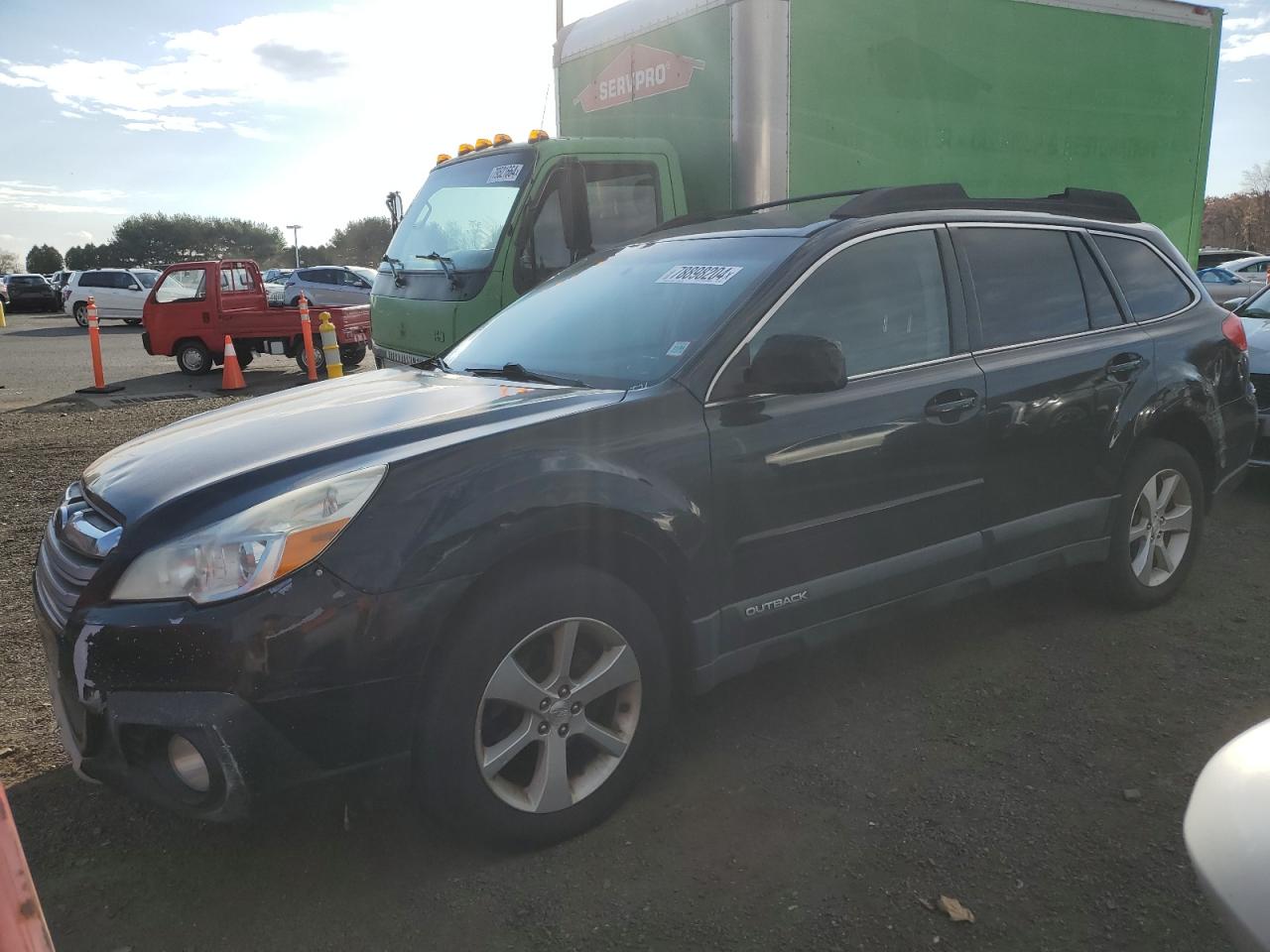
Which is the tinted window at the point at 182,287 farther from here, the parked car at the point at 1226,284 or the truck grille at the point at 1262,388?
the parked car at the point at 1226,284

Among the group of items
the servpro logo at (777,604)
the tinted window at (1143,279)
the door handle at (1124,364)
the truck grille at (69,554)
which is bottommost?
the servpro logo at (777,604)

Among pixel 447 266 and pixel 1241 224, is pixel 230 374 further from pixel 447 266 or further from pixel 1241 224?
pixel 1241 224

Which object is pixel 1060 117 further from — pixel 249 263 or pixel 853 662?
pixel 249 263

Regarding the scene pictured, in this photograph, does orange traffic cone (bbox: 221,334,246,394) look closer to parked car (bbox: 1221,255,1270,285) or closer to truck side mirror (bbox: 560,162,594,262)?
truck side mirror (bbox: 560,162,594,262)

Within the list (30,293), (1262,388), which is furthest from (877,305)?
(30,293)

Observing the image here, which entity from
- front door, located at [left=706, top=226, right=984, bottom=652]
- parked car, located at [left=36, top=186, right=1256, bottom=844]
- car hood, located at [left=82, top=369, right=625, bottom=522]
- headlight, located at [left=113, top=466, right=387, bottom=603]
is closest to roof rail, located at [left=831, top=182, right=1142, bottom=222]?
parked car, located at [left=36, top=186, right=1256, bottom=844]

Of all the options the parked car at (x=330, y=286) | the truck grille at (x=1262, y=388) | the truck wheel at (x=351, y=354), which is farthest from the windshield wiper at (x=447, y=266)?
the parked car at (x=330, y=286)

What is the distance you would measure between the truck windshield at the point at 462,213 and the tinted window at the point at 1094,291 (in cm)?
352

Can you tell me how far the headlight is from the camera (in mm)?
2307

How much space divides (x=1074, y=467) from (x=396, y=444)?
2.63 meters

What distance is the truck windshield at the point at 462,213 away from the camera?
6.45 meters

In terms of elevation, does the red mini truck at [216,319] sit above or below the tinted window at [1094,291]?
below

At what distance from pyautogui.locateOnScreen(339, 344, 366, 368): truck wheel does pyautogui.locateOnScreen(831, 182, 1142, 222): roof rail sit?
40.3 ft

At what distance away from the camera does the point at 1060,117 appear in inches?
283
